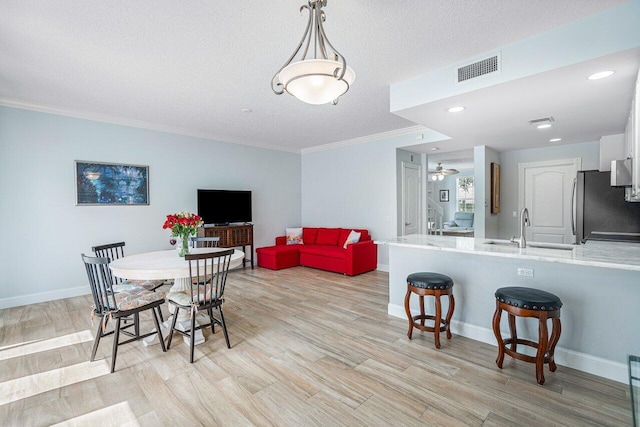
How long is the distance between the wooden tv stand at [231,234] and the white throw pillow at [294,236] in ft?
3.42

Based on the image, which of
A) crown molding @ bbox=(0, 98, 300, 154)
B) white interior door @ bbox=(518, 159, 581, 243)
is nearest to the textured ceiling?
crown molding @ bbox=(0, 98, 300, 154)

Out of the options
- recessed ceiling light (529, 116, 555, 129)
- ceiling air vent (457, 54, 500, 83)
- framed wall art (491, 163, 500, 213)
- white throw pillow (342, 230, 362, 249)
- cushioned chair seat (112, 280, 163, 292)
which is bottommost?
cushioned chair seat (112, 280, 163, 292)

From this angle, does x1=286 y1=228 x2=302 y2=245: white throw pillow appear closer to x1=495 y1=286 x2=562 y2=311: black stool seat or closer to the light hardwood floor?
the light hardwood floor

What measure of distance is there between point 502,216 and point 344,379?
553 centimetres

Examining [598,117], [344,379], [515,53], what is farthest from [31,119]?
[598,117]

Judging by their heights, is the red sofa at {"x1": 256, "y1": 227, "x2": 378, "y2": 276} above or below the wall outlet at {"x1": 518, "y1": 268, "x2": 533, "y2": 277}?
below

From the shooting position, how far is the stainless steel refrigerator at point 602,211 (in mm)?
3682

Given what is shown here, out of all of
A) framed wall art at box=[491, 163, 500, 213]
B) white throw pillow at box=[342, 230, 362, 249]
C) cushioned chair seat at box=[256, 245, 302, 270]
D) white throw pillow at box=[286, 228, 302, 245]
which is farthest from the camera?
white throw pillow at box=[286, 228, 302, 245]

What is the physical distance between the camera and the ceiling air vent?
2.59m

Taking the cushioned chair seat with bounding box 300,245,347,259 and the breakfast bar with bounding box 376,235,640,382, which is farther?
the cushioned chair seat with bounding box 300,245,347,259

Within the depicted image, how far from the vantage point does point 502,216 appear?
6.25 metres

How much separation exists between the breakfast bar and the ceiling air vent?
1.59 meters

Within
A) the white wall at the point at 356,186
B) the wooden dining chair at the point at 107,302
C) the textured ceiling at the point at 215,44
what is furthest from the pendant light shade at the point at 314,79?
the white wall at the point at 356,186

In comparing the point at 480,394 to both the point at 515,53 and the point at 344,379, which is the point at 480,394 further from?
the point at 515,53
